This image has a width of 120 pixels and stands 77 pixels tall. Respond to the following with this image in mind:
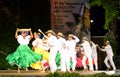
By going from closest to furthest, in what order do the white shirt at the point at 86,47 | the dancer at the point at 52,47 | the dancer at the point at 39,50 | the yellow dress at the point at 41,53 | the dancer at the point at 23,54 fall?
the dancer at the point at 52,47 → the dancer at the point at 23,54 → the dancer at the point at 39,50 → the yellow dress at the point at 41,53 → the white shirt at the point at 86,47

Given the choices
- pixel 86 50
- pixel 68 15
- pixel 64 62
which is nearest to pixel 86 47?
pixel 86 50

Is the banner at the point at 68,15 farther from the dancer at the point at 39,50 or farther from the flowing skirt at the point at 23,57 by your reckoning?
the flowing skirt at the point at 23,57

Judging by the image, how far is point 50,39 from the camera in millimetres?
22406

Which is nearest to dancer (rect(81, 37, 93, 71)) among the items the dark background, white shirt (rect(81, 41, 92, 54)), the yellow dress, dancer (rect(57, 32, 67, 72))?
white shirt (rect(81, 41, 92, 54))

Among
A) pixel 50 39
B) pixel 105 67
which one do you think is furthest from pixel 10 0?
pixel 50 39

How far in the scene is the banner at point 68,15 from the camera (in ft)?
92.4

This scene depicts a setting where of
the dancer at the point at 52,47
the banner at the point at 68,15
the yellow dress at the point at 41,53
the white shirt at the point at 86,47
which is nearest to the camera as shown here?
the dancer at the point at 52,47

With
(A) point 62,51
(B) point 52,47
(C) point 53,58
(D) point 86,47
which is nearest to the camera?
(B) point 52,47

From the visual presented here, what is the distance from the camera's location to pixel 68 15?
28.2 m

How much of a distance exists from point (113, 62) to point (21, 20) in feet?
19.9

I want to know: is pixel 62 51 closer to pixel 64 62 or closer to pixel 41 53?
pixel 64 62

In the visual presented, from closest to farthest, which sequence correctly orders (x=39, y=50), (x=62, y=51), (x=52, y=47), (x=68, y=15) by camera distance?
1. (x=52, y=47)
2. (x=62, y=51)
3. (x=39, y=50)
4. (x=68, y=15)

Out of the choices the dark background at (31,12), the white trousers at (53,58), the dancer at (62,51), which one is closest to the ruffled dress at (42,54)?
the dancer at (62,51)

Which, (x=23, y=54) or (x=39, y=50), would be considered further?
(x=39, y=50)
